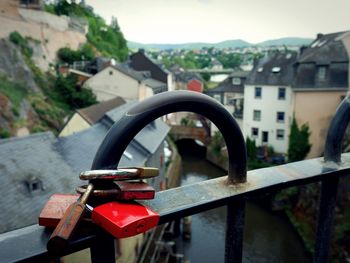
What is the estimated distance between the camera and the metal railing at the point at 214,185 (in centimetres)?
76

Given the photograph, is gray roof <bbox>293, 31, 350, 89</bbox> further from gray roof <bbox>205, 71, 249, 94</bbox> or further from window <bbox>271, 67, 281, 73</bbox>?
gray roof <bbox>205, 71, 249, 94</bbox>

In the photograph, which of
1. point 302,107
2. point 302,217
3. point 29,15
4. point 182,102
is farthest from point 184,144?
point 182,102

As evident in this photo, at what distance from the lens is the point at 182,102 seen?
3.01 ft

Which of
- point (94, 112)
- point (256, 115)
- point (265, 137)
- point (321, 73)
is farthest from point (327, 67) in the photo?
point (94, 112)

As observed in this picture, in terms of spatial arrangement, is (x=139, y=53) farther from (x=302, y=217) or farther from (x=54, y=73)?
(x=302, y=217)

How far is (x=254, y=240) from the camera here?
656 inches

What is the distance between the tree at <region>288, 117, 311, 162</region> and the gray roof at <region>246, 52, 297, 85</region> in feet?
13.1

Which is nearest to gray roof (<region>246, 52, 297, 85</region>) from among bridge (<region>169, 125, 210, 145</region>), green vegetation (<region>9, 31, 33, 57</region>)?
bridge (<region>169, 125, 210, 145</region>)

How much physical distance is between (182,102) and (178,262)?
46.1 feet

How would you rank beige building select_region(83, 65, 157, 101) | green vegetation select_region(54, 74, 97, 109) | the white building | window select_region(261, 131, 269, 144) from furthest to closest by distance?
green vegetation select_region(54, 74, 97, 109)
beige building select_region(83, 65, 157, 101)
window select_region(261, 131, 269, 144)
the white building

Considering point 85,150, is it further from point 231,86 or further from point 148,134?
point 231,86

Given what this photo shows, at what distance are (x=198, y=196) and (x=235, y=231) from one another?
0.21 meters

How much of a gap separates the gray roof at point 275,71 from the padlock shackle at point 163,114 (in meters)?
22.7

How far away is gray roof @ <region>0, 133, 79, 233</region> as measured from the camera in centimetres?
730
